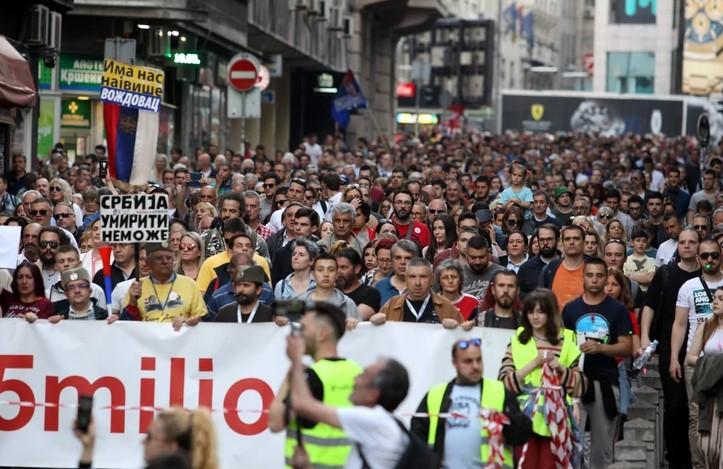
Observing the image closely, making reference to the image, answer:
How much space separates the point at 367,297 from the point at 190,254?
6.12 ft

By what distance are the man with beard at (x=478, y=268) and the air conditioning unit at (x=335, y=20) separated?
36.8m

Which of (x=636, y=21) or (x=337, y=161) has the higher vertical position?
(x=636, y=21)

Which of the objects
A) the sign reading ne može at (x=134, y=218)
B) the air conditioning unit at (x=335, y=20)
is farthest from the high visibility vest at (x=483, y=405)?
the air conditioning unit at (x=335, y=20)

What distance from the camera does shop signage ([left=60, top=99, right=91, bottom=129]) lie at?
3178 cm

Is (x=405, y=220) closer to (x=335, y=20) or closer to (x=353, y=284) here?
(x=353, y=284)

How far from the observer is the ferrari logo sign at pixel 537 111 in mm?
82463

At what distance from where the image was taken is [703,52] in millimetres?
72875

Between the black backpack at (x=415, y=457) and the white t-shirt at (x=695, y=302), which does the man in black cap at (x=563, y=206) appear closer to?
the white t-shirt at (x=695, y=302)

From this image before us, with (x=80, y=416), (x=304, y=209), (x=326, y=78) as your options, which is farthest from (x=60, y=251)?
(x=326, y=78)

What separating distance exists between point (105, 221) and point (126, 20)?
1855 centimetres

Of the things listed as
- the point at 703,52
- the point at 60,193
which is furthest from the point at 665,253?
the point at 703,52

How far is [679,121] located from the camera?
8094cm

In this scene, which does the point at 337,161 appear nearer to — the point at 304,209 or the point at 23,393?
the point at 304,209

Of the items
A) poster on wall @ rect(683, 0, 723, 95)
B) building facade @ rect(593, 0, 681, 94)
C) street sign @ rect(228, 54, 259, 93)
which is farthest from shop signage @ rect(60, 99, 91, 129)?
building facade @ rect(593, 0, 681, 94)
